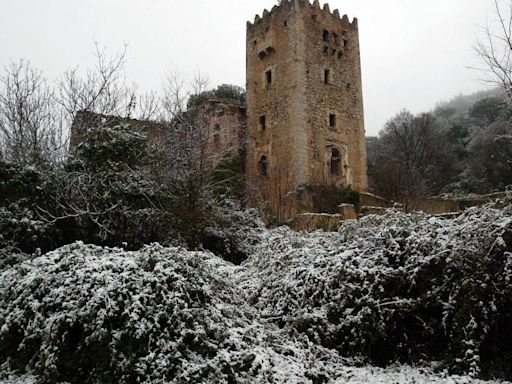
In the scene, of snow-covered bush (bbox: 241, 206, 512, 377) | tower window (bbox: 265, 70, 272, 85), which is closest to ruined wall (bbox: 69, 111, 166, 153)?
snow-covered bush (bbox: 241, 206, 512, 377)

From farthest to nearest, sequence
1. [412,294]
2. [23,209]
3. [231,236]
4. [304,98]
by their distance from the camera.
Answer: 1. [304,98]
2. [231,236]
3. [23,209]
4. [412,294]

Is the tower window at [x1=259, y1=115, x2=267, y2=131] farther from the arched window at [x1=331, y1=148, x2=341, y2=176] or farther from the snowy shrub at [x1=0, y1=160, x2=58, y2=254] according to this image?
the snowy shrub at [x1=0, y1=160, x2=58, y2=254]

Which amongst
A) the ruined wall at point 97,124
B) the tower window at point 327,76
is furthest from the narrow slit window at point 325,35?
the ruined wall at point 97,124

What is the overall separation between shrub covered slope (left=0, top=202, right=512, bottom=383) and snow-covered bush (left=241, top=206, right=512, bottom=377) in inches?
0.6

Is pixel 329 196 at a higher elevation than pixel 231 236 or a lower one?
higher

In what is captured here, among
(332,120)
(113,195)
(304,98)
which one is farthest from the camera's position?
(332,120)

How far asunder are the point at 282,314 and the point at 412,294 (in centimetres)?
166

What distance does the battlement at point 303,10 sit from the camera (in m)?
21.8

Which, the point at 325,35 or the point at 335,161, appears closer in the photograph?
the point at 335,161

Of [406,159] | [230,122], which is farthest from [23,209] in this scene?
[406,159]

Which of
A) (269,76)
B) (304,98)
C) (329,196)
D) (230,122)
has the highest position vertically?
(269,76)

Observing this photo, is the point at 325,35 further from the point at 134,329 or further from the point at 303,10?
the point at 134,329

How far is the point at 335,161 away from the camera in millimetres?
21828

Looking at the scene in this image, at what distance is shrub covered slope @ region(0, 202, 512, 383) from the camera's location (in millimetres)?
4977
